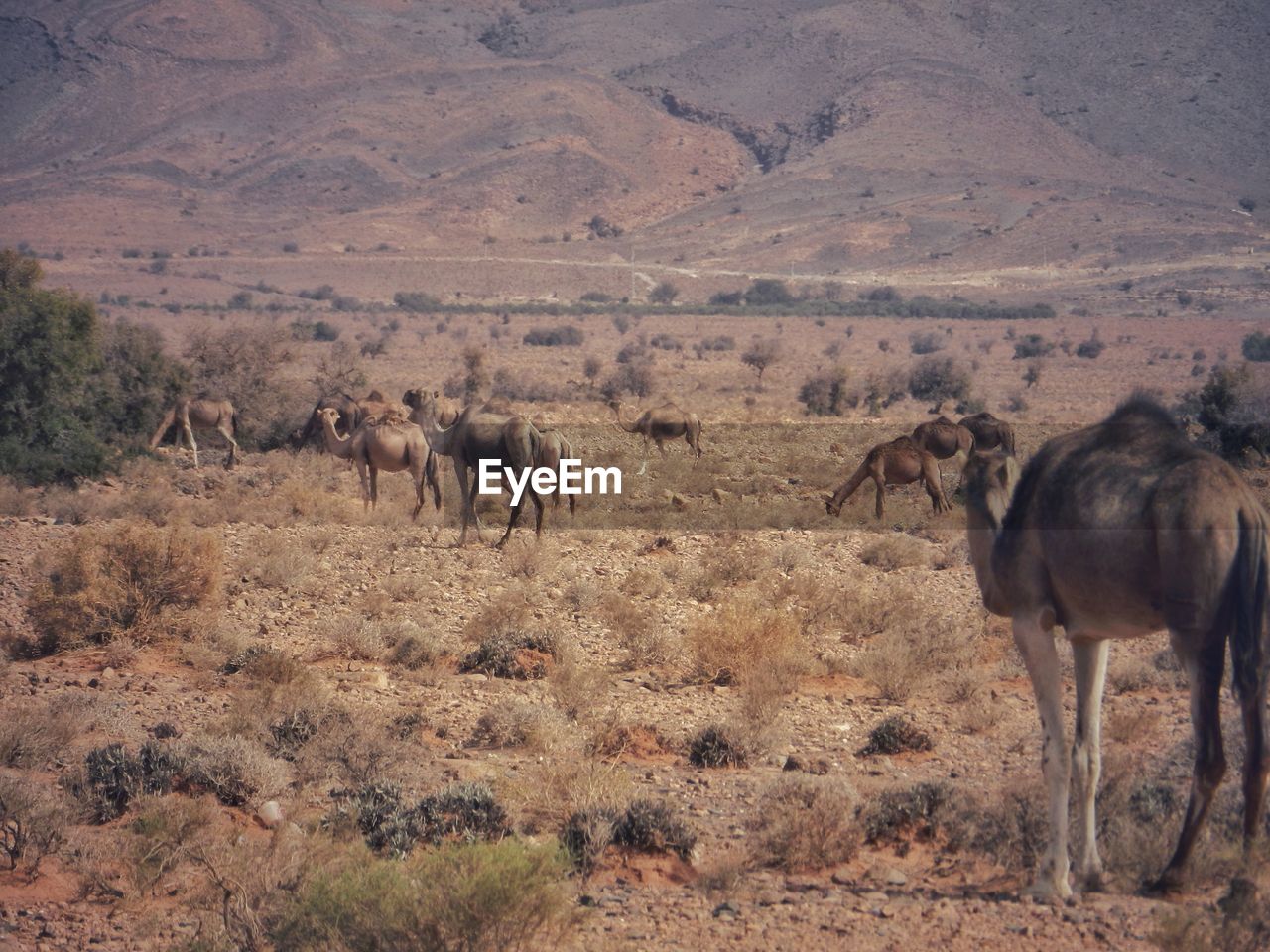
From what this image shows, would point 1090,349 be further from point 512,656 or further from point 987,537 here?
point 987,537

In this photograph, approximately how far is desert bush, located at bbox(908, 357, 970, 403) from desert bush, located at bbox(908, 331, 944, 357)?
20.7m

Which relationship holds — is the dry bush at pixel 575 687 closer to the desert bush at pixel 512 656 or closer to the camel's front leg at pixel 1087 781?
the desert bush at pixel 512 656

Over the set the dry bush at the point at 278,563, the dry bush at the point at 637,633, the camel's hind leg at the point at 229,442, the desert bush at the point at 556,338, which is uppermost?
the desert bush at the point at 556,338

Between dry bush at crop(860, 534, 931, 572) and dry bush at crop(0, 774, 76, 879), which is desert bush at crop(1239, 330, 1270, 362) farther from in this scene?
dry bush at crop(0, 774, 76, 879)

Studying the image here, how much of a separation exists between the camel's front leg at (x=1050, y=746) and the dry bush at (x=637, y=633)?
5.72m

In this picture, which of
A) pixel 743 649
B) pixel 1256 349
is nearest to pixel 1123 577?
pixel 743 649

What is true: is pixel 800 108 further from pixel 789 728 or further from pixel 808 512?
pixel 789 728

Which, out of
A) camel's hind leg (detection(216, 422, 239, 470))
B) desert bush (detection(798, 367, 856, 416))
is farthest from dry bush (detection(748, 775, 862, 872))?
desert bush (detection(798, 367, 856, 416))

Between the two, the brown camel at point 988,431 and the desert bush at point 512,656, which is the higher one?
the brown camel at point 988,431

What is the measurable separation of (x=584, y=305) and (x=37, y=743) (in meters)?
82.3

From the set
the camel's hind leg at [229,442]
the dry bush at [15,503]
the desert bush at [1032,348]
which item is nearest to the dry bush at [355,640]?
the dry bush at [15,503]

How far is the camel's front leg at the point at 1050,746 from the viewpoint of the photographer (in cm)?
618

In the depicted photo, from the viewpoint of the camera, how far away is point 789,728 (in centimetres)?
992

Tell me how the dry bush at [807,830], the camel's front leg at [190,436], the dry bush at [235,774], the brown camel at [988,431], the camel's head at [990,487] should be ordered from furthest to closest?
the camel's front leg at [190,436] < the brown camel at [988,431] < the dry bush at [235,774] < the dry bush at [807,830] < the camel's head at [990,487]
